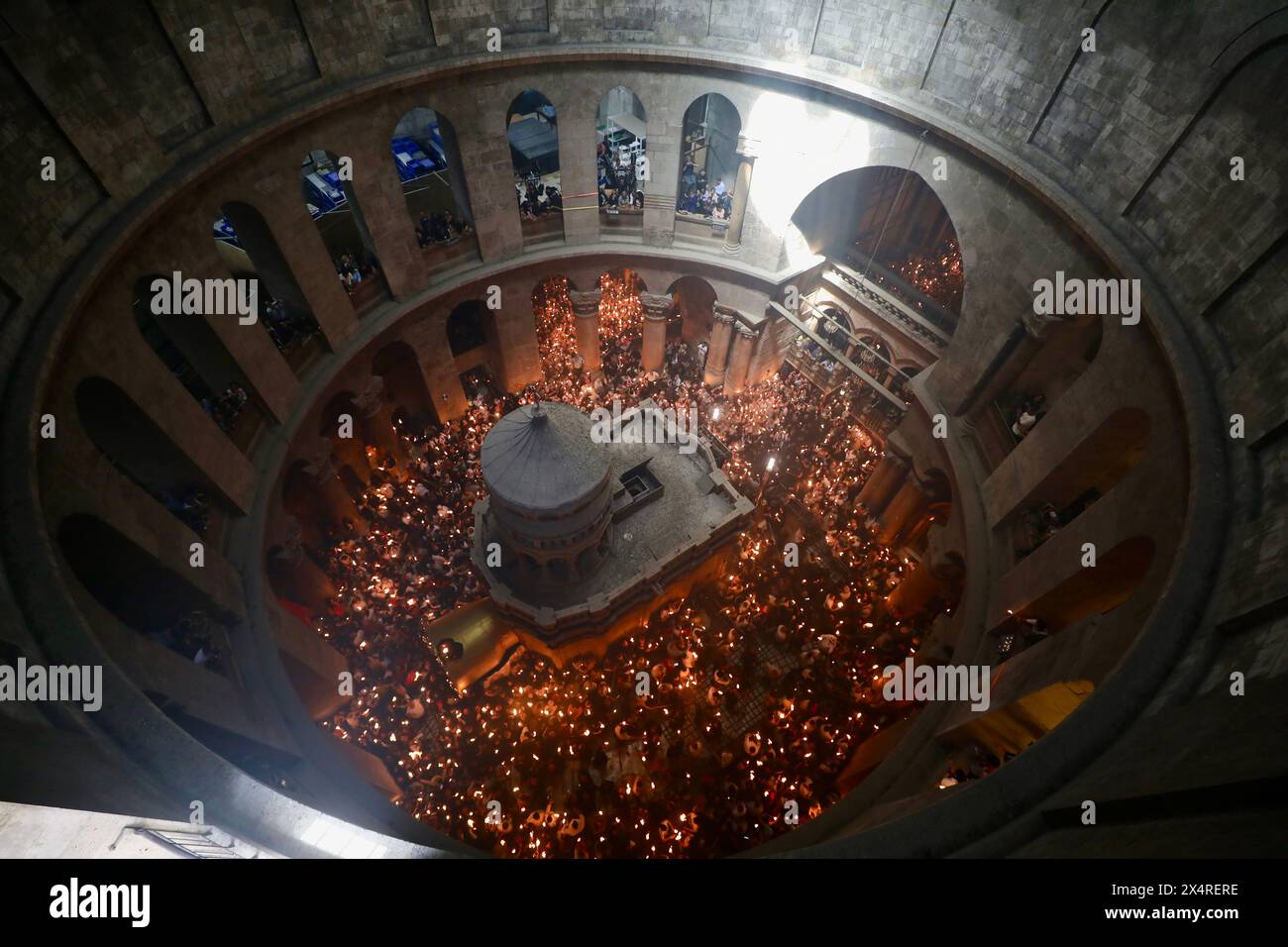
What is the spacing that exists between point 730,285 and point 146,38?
49.7ft

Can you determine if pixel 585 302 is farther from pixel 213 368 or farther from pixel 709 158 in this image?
pixel 213 368

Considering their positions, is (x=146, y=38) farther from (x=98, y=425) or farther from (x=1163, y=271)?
(x=1163, y=271)

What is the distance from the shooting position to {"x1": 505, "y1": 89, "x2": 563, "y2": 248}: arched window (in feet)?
66.1

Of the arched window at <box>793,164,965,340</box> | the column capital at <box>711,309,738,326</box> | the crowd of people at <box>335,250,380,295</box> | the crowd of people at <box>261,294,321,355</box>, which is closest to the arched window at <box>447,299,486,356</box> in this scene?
the crowd of people at <box>335,250,380,295</box>

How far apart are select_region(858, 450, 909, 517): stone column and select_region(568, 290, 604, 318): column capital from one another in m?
10.6

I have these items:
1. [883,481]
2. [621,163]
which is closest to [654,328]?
[621,163]

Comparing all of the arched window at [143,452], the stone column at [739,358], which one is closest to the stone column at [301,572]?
the arched window at [143,452]

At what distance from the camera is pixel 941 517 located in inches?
739

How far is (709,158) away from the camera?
2500 centimetres

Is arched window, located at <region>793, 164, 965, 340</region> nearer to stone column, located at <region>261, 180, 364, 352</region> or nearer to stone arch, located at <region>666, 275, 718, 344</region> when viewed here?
stone arch, located at <region>666, 275, 718, 344</region>

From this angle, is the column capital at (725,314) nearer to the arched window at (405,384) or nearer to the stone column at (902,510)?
the stone column at (902,510)

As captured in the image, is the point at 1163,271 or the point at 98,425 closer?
the point at 1163,271

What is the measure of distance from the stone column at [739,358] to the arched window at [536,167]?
22.2ft
